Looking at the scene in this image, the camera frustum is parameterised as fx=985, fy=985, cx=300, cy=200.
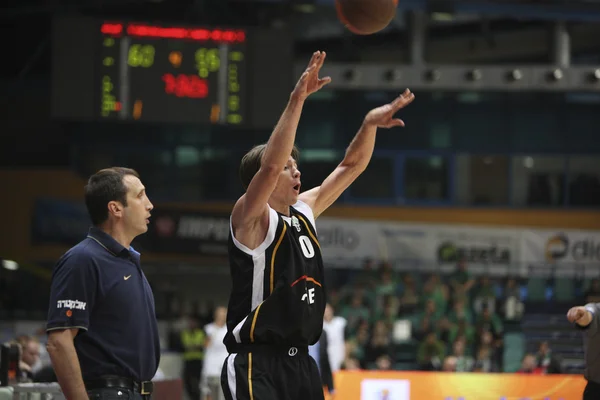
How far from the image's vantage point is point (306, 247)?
17.0 feet

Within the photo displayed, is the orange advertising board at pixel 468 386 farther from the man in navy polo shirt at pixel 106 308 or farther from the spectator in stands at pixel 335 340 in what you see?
the man in navy polo shirt at pixel 106 308

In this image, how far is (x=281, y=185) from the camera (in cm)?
520

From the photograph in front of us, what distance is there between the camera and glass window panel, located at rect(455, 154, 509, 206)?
2348 cm

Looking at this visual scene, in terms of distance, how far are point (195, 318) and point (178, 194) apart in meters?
4.01

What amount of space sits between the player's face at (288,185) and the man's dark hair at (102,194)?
0.81 meters

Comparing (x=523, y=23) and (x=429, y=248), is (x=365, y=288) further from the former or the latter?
(x=523, y=23)

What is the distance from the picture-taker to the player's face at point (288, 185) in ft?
16.9

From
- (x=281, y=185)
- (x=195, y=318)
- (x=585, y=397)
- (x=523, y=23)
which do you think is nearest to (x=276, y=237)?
(x=281, y=185)

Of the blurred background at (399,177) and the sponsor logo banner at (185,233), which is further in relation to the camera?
the sponsor logo banner at (185,233)

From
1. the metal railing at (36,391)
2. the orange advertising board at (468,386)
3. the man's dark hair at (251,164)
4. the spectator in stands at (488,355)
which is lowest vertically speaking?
the spectator in stands at (488,355)

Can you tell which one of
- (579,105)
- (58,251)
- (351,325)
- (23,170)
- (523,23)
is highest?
(523,23)

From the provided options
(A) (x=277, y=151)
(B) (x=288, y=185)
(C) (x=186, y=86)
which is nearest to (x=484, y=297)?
(C) (x=186, y=86)

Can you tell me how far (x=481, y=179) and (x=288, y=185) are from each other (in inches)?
749

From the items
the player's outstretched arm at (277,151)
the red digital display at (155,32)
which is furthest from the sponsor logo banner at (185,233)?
the player's outstretched arm at (277,151)
